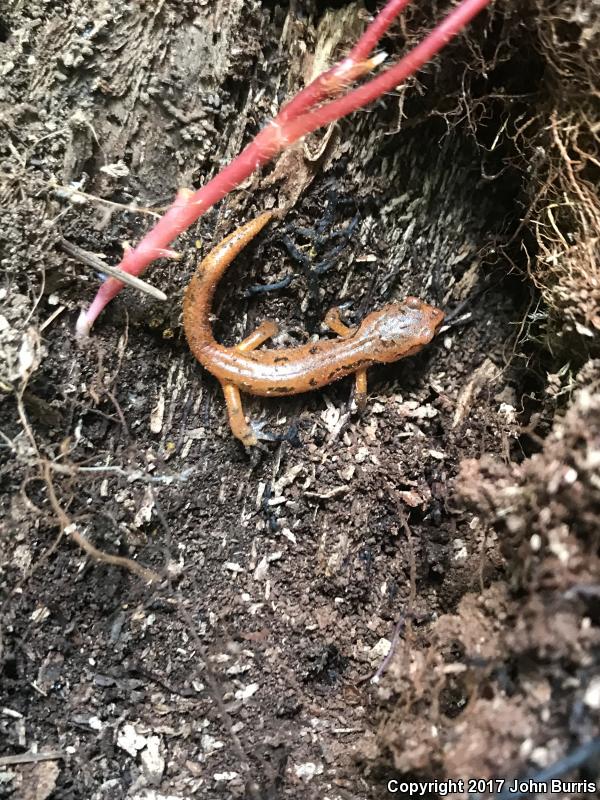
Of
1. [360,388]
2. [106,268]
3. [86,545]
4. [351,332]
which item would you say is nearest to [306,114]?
[106,268]

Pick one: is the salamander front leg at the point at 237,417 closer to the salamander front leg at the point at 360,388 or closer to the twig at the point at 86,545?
the salamander front leg at the point at 360,388

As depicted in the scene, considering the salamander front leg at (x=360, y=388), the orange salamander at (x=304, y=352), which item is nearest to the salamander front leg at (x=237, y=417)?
the orange salamander at (x=304, y=352)

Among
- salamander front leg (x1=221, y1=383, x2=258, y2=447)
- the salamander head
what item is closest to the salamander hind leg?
salamander front leg (x1=221, y1=383, x2=258, y2=447)

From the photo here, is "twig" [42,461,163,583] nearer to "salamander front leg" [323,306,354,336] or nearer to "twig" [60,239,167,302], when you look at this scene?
"twig" [60,239,167,302]

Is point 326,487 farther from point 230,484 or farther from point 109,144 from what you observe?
point 109,144

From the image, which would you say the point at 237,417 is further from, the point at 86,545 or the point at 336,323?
the point at 86,545

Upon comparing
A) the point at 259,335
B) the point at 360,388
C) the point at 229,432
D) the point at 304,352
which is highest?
the point at 259,335
